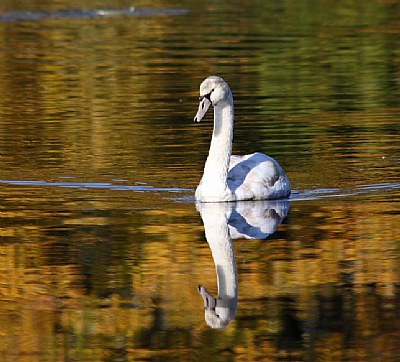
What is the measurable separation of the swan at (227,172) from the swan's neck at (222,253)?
43 cm

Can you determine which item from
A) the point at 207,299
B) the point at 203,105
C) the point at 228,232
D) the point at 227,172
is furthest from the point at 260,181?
the point at 207,299

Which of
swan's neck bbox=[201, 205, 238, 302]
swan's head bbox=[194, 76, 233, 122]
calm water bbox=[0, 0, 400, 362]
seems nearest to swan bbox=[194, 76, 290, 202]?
swan's head bbox=[194, 76, 233, 122]

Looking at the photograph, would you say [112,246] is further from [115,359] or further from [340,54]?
[340,54]

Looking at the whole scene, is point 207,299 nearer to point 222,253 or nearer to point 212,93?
point 222,253

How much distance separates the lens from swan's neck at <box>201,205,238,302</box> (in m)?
9.74

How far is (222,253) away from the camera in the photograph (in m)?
11.0

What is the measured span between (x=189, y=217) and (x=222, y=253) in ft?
5.53

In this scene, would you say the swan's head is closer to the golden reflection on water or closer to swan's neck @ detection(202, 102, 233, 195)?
swan's neck @ detection(202, 102, 233, 195)

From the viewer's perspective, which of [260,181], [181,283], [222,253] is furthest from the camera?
[260,181]

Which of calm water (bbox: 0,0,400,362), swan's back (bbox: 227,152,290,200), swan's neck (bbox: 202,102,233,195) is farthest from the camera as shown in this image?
swan's back (bbox: 227,152,290,200)

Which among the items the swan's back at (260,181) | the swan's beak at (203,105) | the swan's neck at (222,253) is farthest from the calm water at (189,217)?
the swan's beak at (203,105)

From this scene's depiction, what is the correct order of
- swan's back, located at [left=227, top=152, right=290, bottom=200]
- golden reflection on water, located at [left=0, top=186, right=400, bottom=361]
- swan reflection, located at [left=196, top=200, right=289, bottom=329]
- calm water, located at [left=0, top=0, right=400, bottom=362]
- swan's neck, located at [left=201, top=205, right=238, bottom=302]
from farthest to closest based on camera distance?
swan's back, located at [left=227, top=152, right=290, bottom=200]
swan's neck, located at [left=201, top=205, right=238, bottom=302]
swan reflection, located at [left=196, top=200, right=289, bottom=329]
calm water, located at [left=0, top=0, right=400, bottom=362]
golden reflection on water, located at [left=0, top=186, right=400, bottom=361]

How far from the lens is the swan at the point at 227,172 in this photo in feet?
43.8

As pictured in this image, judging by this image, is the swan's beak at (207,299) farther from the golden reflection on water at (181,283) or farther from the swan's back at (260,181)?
the swan's back at (260,181)
